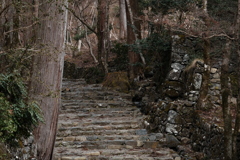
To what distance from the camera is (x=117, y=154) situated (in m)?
8.14

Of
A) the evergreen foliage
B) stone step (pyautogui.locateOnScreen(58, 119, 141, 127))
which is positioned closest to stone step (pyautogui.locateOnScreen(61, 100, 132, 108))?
stone step (pyautogui.locateOnScreen(58, 119, 141, 127))

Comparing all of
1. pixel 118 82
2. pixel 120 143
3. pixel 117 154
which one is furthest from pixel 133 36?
pixel 117 154

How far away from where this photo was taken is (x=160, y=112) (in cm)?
970

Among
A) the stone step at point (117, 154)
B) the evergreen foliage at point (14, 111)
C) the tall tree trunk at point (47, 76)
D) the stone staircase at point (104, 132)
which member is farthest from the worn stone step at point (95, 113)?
the evergreen foliage at point (14, 111)

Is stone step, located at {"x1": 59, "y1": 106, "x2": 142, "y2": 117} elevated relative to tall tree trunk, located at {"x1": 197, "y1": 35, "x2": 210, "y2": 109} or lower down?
lower down

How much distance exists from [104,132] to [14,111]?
16.1ft

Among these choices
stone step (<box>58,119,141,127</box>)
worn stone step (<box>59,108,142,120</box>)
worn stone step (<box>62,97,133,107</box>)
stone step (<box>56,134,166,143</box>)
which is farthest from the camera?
worn stone step (<box>62,97,133,107</box>)

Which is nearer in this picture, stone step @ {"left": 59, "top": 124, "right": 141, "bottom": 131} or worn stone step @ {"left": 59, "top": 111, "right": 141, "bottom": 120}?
stone step @ {"left": 59, "top": 124, "right": 141, "bottom": 131}

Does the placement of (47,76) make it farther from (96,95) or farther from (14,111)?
(96,95)

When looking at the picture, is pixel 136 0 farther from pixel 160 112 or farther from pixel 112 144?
pixel 112 144

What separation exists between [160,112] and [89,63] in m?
11.3

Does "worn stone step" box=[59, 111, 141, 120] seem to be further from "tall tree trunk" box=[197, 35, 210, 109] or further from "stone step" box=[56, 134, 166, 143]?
"tall tree trunk" box=[197, 35, 210, 109]

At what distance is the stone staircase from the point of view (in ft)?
26.6

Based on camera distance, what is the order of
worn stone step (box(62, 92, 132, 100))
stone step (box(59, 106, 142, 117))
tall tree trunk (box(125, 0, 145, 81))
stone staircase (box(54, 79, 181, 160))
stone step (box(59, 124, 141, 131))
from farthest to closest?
tall tree trunk (box(125, 0, 145, 81)), worn stone step (box(62, 92, 132, 100)), stone step (box(59, 106, 142, 117)), stone step (box(59, 124, 141, 131)), stone staircase (box(54, 79, 181, 160))
